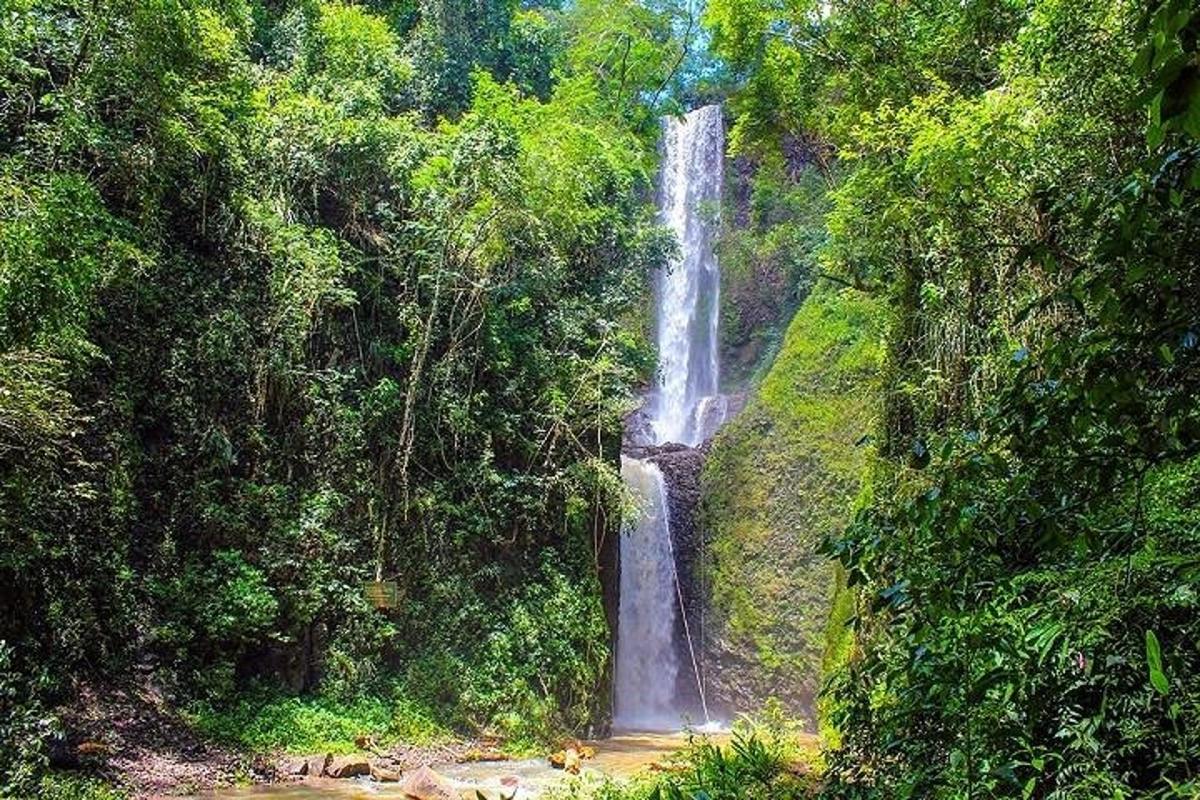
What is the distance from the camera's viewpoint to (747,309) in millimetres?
20844

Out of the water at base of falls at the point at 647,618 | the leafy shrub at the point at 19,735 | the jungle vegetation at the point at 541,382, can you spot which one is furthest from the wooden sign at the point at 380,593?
the water at base of falls at the point at 647,618

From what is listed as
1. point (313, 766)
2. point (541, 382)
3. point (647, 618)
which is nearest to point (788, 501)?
point (647, 618)

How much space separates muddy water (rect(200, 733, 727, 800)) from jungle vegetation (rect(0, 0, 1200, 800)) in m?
0.80

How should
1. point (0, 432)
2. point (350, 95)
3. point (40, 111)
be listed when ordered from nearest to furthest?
point (0, 432) → point (40, 111) → point (350, 95)

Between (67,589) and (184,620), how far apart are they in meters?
1.33

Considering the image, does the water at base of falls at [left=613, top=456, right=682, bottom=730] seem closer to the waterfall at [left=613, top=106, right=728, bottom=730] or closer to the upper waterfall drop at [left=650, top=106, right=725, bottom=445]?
the waterfall at [left=613, top=106, right=728, bottom=730]

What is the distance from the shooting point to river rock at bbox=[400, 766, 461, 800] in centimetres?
741

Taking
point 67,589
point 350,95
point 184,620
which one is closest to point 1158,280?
point 67,589

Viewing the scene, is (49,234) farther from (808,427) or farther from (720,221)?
(720,221)

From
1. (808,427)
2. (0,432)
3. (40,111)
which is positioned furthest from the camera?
(808,427)

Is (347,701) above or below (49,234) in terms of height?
below

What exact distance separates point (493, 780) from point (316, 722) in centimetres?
203

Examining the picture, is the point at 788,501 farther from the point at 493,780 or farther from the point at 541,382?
the point at 493,780

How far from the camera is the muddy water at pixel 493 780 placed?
7452 millimetres
